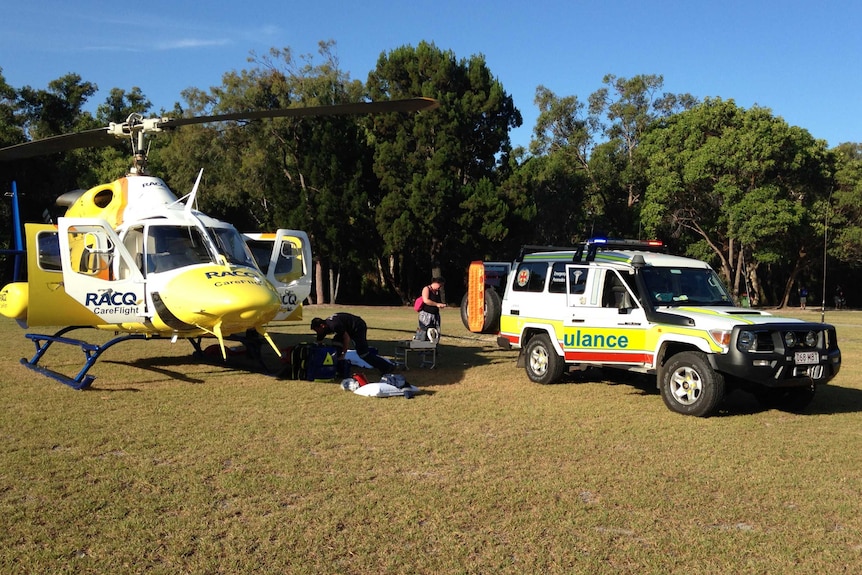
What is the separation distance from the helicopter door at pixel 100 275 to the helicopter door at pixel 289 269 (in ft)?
7.15

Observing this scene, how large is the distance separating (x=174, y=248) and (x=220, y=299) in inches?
63.8

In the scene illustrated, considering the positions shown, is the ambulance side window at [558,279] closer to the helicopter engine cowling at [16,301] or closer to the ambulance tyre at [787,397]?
the ambulance tyre at [787,397]

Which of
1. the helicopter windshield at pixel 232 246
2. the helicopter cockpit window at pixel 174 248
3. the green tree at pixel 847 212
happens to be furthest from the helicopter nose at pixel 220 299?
the green tree at pixel 847 212

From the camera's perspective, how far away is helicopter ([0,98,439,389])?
913 centimetres

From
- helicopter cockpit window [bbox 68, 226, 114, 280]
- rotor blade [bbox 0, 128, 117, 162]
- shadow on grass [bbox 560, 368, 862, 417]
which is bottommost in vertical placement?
shadow on grass [bbox 560, 368, 862, 417]

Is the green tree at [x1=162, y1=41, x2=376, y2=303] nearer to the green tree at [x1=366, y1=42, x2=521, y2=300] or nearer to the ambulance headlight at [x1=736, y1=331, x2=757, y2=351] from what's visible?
the green tree at [x1=366, y1=42, x2=521, y2=300]

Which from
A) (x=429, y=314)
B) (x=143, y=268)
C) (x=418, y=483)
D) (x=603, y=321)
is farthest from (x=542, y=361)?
(x=143, y=268)

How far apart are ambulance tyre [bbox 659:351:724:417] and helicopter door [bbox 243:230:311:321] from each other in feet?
18.8

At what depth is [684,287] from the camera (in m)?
9.59

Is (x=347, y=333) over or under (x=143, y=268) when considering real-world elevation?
under

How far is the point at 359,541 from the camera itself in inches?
177

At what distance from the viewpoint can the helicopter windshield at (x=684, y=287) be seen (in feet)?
30.6

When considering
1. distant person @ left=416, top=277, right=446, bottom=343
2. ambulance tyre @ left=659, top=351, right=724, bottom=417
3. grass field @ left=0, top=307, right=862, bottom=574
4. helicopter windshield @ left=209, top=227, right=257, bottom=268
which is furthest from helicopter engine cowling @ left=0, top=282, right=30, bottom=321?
ambulance tyre @ left=659, top=351, right=724, bottom=417

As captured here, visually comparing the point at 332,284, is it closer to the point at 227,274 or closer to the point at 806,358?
the point at 227,274
